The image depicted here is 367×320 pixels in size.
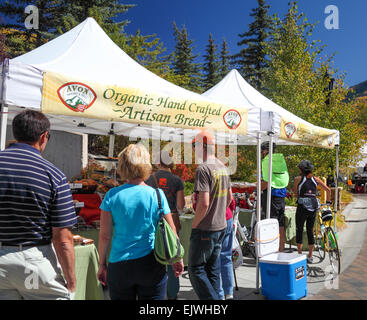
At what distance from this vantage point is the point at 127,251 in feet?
7.46

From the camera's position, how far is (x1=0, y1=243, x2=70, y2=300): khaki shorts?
1938 millimetres

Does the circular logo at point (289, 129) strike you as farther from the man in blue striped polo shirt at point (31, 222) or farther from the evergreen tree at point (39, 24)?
the evergreen tree at point (39, 24)

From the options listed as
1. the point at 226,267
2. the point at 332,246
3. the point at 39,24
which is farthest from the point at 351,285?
the point at 39,24

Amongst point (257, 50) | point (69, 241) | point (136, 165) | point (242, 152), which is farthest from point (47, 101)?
point (257, 50)

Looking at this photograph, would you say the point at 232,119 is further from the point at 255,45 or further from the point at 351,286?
the point at 255,45

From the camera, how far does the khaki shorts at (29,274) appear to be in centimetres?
194

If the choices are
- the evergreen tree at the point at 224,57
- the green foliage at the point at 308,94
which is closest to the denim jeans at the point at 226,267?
the green foliage at the point at 308,94

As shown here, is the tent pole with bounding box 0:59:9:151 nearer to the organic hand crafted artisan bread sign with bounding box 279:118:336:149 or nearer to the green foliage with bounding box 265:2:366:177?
the organic hand crafted artisan bread sign with bounding box 279:118:336:149

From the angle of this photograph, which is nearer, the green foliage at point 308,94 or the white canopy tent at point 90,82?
the white canopy tent at point 90,82

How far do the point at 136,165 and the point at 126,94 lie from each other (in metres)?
1.67

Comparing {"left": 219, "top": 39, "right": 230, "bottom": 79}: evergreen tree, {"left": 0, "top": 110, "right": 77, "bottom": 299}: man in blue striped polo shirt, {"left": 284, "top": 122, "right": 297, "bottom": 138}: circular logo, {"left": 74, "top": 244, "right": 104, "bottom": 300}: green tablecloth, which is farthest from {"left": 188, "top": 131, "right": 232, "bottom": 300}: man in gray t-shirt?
{"left": 219, "top": 39, "right": 230, "bottom": 79}: evergreen tree

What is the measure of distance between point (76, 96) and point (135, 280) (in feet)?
6.70

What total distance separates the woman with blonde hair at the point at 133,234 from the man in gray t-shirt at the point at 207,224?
3.51 ft
